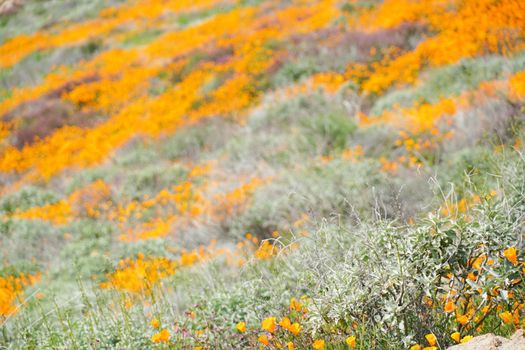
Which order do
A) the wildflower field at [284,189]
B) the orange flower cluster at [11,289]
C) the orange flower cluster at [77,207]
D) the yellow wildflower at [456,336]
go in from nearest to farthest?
the yellow wildflower at [456,336] → the wildflower field at [284,189] → the orange flower cluster at [11,289] → the orange flower cluster at [77,207]

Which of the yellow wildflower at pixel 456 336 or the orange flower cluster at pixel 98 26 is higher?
the orange flower cluster at pixel 98 26

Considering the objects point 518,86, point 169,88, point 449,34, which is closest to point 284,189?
point 518,86

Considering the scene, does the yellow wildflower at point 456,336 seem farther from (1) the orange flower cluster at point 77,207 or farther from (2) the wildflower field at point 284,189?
(1) the orange flower cluster at point 77,207

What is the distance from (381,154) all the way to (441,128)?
905 mm

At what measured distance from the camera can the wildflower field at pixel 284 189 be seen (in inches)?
86.3

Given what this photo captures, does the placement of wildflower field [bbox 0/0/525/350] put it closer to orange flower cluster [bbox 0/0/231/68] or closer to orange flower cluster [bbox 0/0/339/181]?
orange flower cluster [bbox 0/0/339/181]

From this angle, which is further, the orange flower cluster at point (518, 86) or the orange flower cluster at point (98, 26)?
the orange flower cluster at point (98, 26)

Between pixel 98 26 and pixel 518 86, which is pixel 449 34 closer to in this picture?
pixel 518 86

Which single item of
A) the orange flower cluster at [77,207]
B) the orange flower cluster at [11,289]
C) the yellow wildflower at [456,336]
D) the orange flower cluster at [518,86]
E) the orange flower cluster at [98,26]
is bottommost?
the orange flower cluster at [77,207]

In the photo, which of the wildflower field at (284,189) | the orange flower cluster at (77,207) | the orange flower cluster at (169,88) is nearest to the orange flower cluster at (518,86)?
the wildflower field at (284,189)

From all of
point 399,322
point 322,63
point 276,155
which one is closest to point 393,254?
point 399,322

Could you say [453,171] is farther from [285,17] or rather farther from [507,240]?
[285,17]

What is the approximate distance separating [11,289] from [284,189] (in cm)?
389

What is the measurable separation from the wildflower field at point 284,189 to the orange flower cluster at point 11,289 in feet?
0.23
